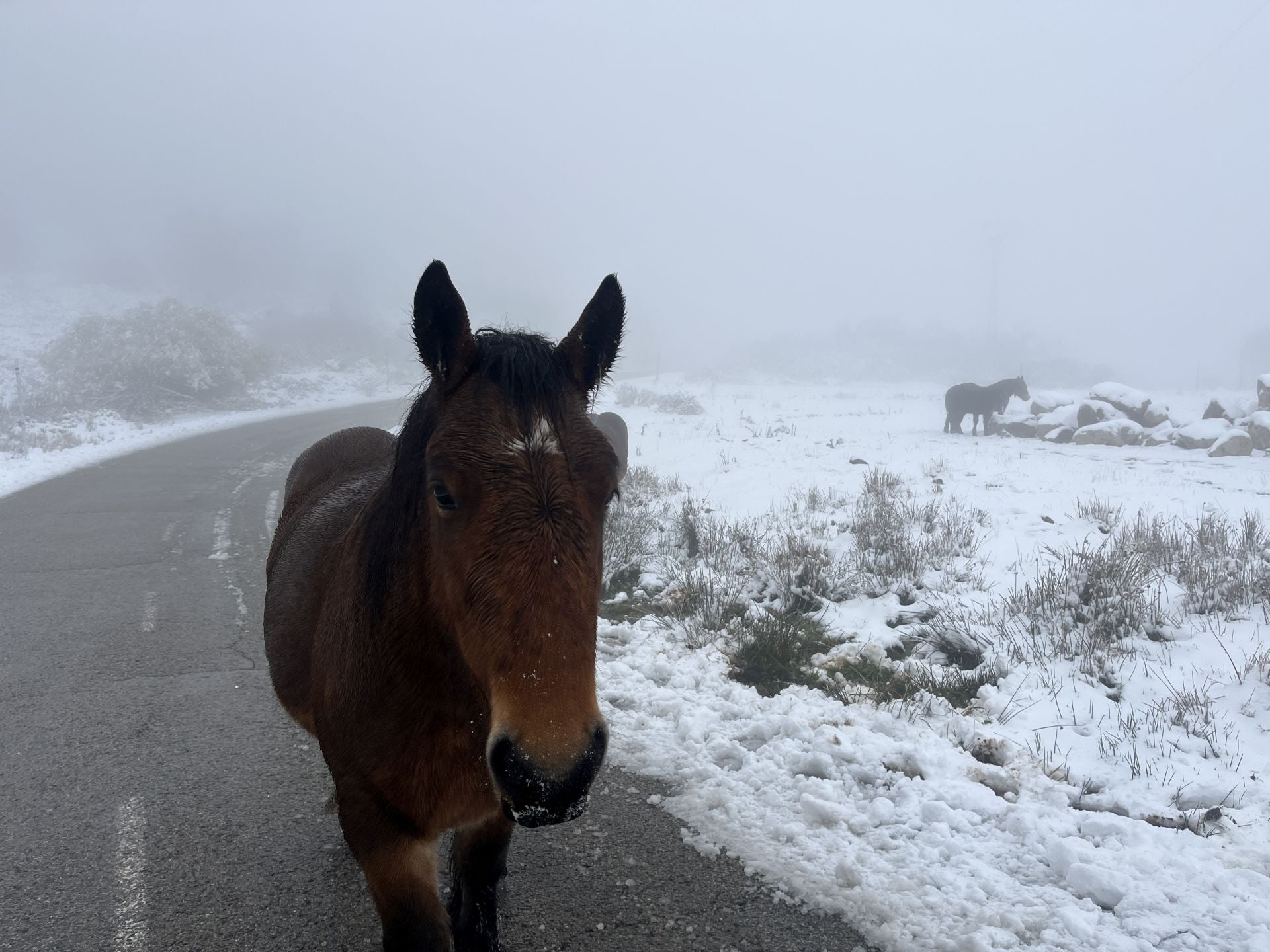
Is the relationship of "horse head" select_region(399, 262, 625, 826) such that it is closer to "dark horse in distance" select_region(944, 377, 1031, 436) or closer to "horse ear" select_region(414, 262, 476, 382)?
"horse ear" select_region(414, 262, 476, 382)

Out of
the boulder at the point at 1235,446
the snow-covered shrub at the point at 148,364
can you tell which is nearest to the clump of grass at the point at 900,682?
the boulder at the point at 1235,446

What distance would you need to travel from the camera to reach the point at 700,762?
3.86 meters

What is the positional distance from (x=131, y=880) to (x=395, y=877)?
174 centimetres

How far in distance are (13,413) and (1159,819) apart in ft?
98.1

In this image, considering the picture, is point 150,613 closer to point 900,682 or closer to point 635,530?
point 635,530

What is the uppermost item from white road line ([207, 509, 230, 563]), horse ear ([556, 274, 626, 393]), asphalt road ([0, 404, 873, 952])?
horse ear ([556, 274, 626, 393])

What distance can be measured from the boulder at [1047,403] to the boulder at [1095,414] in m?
2.64

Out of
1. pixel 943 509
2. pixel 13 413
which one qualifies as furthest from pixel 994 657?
pixel 13 413

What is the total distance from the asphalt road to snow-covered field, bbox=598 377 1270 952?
0.37m

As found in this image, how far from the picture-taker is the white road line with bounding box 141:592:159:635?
5.86 metres

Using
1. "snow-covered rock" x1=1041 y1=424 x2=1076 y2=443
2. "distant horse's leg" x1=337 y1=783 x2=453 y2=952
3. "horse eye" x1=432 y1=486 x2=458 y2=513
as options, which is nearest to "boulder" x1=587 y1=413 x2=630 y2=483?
"distant horse's leg" x1=337 y1=783 x2=453 y2=952

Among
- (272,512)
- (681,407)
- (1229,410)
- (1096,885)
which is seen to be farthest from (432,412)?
(681,407)

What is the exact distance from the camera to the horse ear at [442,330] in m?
1.93

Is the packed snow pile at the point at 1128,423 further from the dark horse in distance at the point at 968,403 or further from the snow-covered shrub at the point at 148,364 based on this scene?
the snow-covered shrub at the point at 148,364
